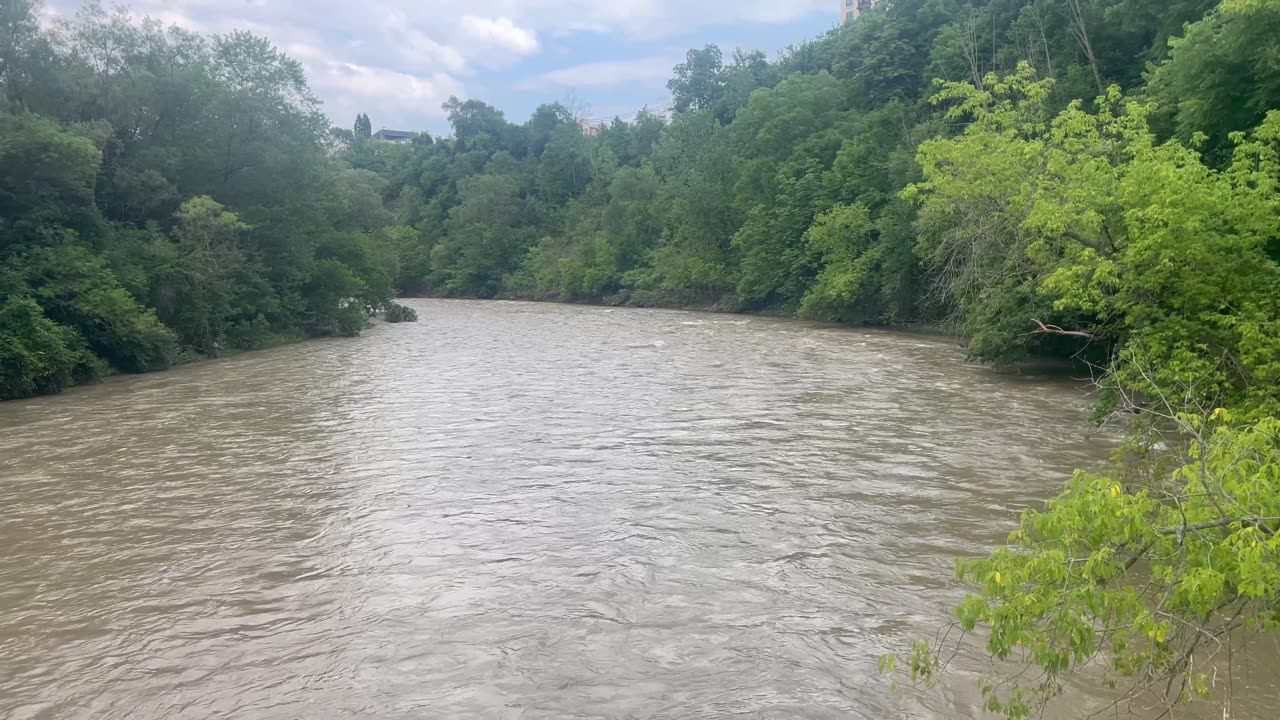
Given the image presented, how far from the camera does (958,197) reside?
19.9 meters

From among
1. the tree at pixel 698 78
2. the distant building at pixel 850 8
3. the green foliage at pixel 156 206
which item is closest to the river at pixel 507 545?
the green foliage at pixel 156 206

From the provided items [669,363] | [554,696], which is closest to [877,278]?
[669,363]

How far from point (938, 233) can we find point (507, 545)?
23.9m

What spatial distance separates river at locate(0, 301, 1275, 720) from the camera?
684 cm

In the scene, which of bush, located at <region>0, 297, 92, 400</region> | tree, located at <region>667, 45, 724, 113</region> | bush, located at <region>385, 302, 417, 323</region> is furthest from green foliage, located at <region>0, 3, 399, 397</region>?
tree, located at <region>667, 45, 724, 113</region>

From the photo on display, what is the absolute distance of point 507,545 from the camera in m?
10.1

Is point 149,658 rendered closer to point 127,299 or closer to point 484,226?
point 127,299

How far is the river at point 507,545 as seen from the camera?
269 inches

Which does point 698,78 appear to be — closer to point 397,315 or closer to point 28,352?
point 397,315

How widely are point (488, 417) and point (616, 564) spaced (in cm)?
962

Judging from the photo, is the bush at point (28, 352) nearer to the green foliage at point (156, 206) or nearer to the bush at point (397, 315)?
the green foliage at point (156, 206)

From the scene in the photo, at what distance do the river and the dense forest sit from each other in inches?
53.9

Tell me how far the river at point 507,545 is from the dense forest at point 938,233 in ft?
4.49

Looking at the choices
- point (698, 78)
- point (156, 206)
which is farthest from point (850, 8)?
point (156, 206)
